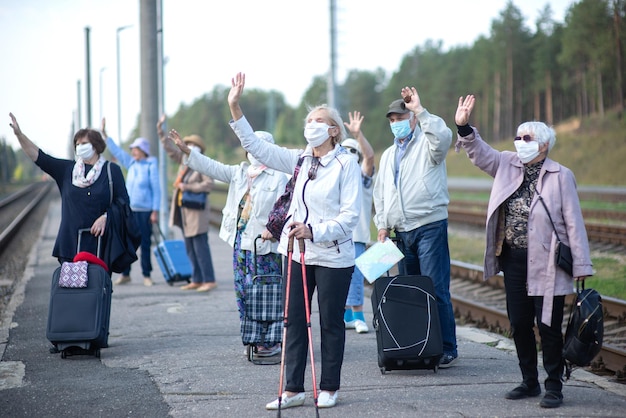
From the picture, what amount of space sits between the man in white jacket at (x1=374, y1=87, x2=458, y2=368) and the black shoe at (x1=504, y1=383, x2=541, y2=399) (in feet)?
3.65

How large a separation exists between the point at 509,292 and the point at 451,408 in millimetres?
988

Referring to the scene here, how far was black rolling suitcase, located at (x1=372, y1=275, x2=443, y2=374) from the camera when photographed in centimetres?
683

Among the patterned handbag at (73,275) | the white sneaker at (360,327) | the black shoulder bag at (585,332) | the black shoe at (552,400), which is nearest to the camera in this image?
the black shoulder bag at (585,332)

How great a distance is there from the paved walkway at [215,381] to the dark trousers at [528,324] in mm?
240

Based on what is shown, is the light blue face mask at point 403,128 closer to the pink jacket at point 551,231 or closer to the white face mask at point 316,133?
the pink jacket at point 551,231

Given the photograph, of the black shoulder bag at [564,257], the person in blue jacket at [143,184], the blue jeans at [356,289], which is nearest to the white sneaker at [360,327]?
the blue jeans at [356,289]

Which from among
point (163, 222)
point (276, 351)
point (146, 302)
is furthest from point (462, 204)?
point (276, 351)

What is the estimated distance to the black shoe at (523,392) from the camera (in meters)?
6.14

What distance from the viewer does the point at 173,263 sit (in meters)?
12.5

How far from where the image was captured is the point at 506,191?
619 centimetres

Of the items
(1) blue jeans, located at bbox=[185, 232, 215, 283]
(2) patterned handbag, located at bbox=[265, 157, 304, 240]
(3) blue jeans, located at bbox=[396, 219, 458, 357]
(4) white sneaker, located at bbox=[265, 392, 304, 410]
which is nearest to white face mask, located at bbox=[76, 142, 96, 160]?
(2) patterned handbag, located at bbox=[265, 157, 304, 240]

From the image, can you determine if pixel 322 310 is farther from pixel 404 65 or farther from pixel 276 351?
pixel 404 65

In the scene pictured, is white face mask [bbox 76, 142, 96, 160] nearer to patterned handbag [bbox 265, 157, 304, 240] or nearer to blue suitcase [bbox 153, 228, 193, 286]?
patterned handbag [bbox 265, 157, 304, 240]

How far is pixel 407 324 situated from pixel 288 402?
144cm
